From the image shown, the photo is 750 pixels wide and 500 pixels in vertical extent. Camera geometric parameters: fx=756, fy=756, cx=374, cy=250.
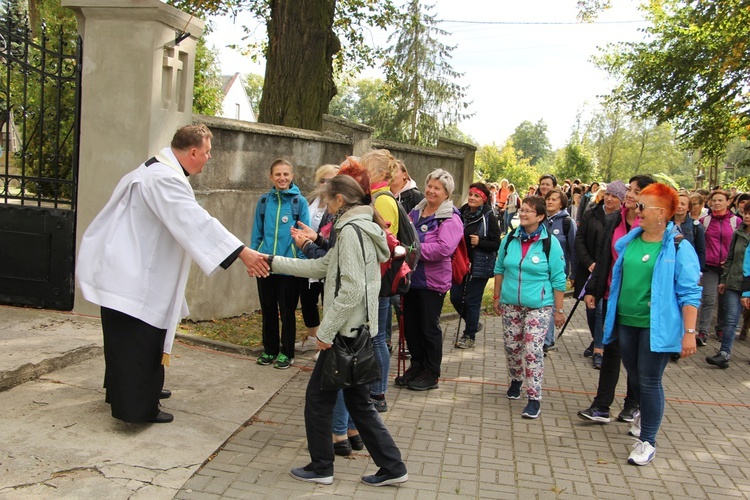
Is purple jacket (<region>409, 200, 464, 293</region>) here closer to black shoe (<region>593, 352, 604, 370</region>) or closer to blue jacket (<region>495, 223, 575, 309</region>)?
blue jacket (<region>495, 223, 575, 309</region>)

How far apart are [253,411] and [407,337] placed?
1.62 m

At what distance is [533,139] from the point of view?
486ft

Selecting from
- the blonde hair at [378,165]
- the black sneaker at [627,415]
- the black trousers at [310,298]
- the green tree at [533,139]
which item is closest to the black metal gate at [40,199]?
the black trousers at [310,298]

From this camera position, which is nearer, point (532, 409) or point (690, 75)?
point (532, 409)

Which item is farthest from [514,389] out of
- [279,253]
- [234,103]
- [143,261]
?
[234,103]

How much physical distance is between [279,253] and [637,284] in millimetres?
3177

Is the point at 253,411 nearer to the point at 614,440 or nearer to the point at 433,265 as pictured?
the point at 433,265

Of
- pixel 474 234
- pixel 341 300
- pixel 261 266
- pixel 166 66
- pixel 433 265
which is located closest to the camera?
pixel 341 300

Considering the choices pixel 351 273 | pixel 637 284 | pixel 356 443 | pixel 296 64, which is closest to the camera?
pixel 351 273

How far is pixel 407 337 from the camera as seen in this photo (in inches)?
257

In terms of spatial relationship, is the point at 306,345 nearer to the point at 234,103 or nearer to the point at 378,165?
the point at 378,165

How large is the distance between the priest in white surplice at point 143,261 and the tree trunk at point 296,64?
22.1 ft

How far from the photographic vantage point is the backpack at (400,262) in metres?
4.85

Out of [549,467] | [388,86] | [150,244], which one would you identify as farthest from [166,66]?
[388,86]
